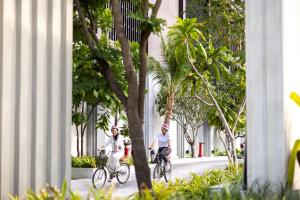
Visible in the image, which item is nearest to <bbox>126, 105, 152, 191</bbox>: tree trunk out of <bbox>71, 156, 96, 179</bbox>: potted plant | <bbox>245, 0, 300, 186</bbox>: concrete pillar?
<bbox>245, 0, 300, 186</bbox>: concrete pillar

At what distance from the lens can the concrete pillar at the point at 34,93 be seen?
4.04m

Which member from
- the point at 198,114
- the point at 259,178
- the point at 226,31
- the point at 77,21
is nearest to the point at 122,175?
the point at 226,31

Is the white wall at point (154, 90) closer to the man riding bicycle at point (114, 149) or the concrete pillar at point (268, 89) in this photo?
the man riding bicycle at point (114, 149)

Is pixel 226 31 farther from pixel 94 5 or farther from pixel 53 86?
pixel 53 86

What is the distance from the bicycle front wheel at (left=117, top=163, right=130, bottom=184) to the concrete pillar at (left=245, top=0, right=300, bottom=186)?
9.72m

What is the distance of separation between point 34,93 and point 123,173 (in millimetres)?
10464

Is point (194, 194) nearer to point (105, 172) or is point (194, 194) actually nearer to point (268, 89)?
point (268, 89)

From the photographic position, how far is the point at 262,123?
191 inches

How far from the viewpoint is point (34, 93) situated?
4277mm

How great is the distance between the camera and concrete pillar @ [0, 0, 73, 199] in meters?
4.04

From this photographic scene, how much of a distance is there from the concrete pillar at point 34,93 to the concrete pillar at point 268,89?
1.69 m

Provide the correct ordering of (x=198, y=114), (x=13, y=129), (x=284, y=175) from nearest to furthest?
(x=13, y=129) → (x=284, y=175) → (x=198, y=114)

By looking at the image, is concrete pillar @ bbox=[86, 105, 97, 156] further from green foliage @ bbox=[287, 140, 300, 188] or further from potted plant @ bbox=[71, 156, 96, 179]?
green foliage @ bbox=[287, 140, 300, 188]

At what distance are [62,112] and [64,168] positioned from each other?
49 cm
